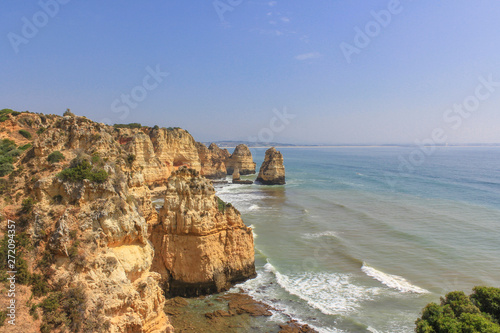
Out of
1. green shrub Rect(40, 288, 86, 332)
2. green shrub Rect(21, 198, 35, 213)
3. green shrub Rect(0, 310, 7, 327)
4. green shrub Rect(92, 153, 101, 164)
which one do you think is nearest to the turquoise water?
green shrub Rect(40, 288, 86, 332)

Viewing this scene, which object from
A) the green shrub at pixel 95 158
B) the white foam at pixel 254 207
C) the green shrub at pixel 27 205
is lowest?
the white foam at pixel 254 207

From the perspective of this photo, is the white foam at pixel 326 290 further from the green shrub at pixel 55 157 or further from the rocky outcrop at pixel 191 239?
the green shrub at pixel 55 157

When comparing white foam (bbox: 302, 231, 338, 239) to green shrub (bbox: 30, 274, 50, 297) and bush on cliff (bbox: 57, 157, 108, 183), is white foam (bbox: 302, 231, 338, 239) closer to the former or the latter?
bush on cliff (bbox: 57, 157, 108, 183)

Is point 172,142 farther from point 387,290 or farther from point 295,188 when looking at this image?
point 387,290

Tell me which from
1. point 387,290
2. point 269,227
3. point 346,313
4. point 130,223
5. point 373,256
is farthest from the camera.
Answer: point 269,227

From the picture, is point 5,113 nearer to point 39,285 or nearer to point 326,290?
point 39,285

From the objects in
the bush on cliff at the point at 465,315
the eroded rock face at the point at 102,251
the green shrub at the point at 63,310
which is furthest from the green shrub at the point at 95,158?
the bush on cliff at the point at 465,315

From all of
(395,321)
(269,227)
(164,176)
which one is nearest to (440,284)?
(395,321)
